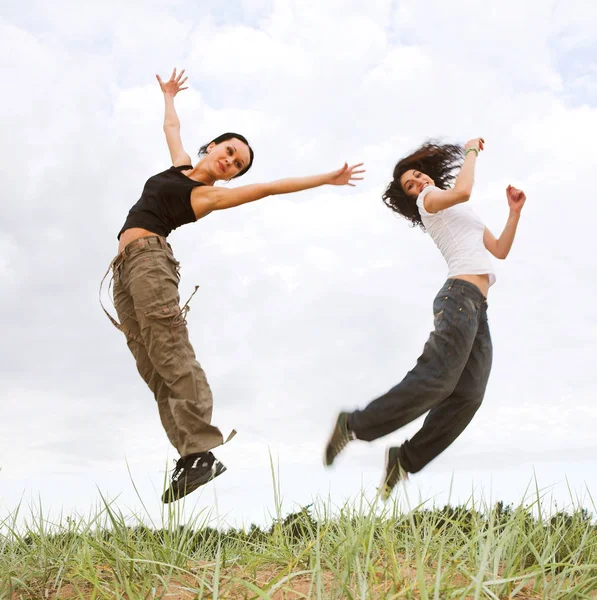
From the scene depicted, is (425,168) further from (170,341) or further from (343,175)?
(170,341)

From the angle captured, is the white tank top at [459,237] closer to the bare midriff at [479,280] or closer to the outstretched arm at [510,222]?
the bare midriff at [479,280]

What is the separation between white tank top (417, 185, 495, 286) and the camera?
4367mm

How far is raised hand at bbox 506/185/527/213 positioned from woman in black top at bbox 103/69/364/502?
1.18 metres

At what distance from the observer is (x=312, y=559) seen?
3041mm

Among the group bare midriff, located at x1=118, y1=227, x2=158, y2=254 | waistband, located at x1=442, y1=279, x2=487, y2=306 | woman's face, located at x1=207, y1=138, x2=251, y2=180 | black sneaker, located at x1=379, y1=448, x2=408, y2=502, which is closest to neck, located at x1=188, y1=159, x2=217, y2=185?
woman's face, located at x1=207, y1=138, x2=251, y2=180

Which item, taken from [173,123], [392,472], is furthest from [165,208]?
[392,472]

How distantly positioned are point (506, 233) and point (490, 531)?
2324 millimetres

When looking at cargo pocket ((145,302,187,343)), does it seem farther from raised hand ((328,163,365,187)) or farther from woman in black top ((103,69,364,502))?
raised hand ((328,163,365,187))

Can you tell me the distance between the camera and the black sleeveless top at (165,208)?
170 inches

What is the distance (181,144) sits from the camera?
204 inches

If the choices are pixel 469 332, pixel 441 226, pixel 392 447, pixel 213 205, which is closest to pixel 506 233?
pixel 441 226

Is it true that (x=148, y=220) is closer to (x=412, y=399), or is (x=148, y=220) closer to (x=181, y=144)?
(x=181, y=144)

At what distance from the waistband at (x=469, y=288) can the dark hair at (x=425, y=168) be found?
81 cm

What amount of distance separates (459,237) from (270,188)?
1.35 meters
